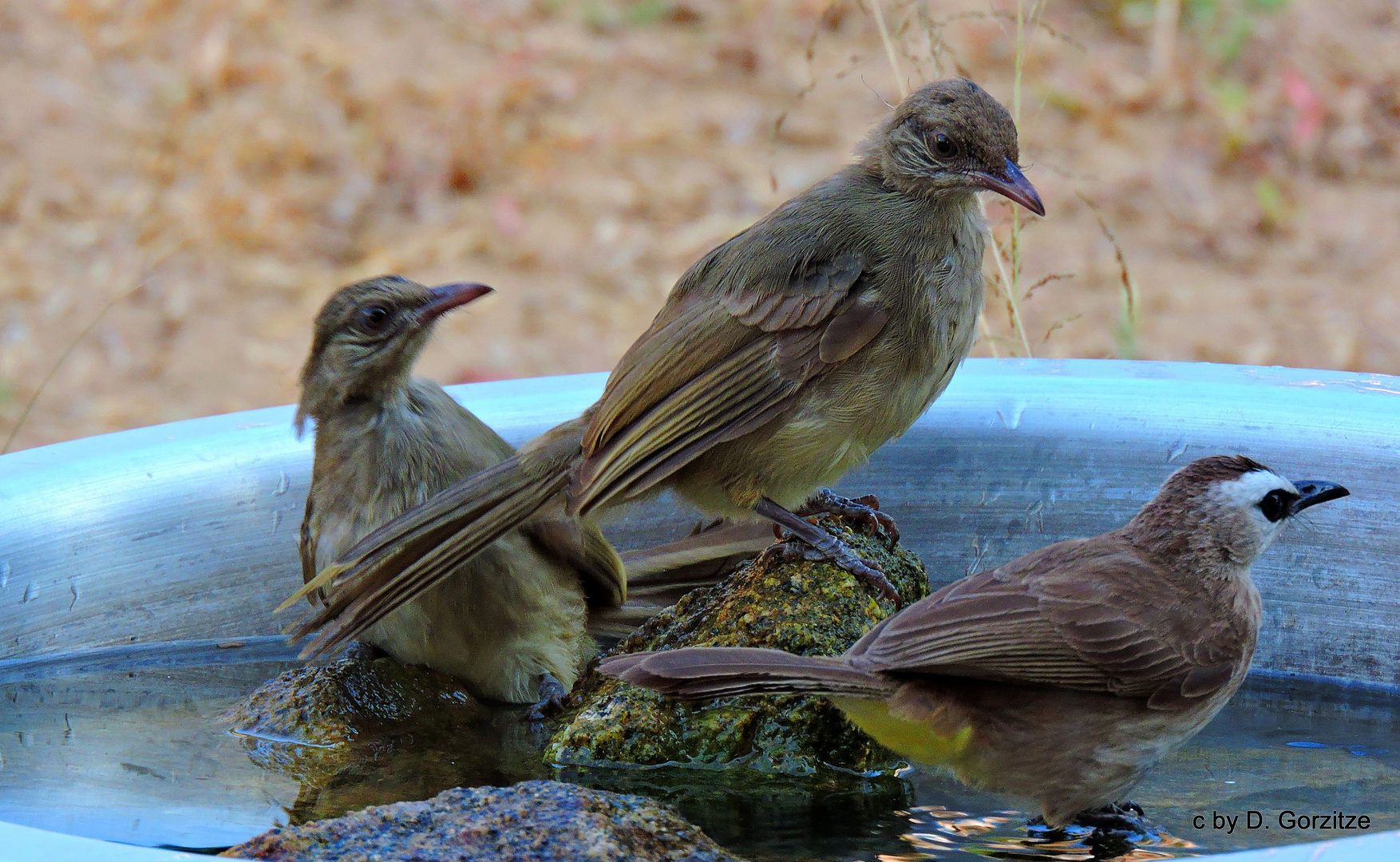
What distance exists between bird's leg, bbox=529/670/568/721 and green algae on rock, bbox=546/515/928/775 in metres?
0.16

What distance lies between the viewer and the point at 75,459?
12.8 feet

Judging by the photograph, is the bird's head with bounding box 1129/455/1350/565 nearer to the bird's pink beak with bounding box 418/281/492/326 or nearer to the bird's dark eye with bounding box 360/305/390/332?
the bird's pink beak with bounding box 418/281/492/326

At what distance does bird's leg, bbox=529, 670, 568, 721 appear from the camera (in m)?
4.00

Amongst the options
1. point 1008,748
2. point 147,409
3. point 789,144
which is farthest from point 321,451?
point 789,144

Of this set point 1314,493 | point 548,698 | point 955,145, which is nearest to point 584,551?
point 548,698

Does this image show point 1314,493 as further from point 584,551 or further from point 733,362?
point 584,551

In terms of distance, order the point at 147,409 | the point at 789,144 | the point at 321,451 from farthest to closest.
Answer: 1. the point at 789,144
2. the point at 147,409
3. the point at 321,451

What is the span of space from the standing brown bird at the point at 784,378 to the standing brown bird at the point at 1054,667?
628 mm

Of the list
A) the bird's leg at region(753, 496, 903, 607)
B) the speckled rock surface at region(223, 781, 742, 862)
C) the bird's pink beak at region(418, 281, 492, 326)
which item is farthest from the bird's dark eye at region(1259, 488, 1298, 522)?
the bird's pink beak at region(418, 281, 492, 326)

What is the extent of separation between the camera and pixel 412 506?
4.18 meters

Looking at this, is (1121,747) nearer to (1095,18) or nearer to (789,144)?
(789,144)

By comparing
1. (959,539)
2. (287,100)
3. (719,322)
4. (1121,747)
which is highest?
(287,100)

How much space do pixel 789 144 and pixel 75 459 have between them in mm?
7002

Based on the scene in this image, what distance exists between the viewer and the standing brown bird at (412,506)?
4156mm
